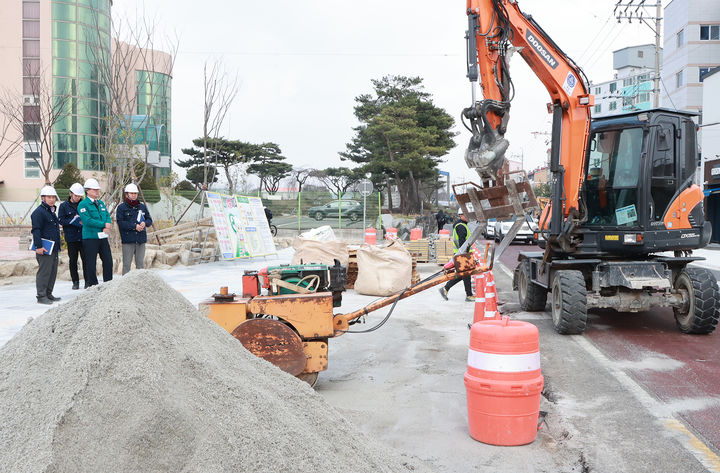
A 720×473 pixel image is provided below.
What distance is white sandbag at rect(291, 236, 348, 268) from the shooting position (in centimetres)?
1376

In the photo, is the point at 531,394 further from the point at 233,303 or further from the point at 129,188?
the point at 129,188

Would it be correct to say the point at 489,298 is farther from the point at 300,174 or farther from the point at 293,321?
the point at 300,174

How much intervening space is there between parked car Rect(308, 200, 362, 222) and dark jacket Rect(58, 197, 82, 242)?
2173cm

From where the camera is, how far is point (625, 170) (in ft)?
28.7

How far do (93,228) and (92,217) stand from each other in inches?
8.9

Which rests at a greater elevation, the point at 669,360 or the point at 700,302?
the point at 700,302

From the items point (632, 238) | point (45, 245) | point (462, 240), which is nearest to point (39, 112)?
point (45, 245)

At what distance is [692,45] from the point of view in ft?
166

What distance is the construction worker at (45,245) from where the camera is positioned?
9570 millimetres

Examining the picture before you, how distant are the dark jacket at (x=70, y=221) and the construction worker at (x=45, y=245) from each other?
71 cm

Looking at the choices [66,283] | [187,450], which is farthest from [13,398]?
[66,283]

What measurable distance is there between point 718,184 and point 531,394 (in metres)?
32.9

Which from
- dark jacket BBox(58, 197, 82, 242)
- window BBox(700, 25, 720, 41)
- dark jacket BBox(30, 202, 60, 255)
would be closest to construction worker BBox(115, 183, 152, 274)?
dark jacket BBox(58, 197, 82, 242)

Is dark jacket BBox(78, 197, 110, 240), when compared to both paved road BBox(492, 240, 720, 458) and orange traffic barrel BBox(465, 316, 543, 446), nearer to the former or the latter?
orange traffic barrel BBox(465, 316, 543, 446)
